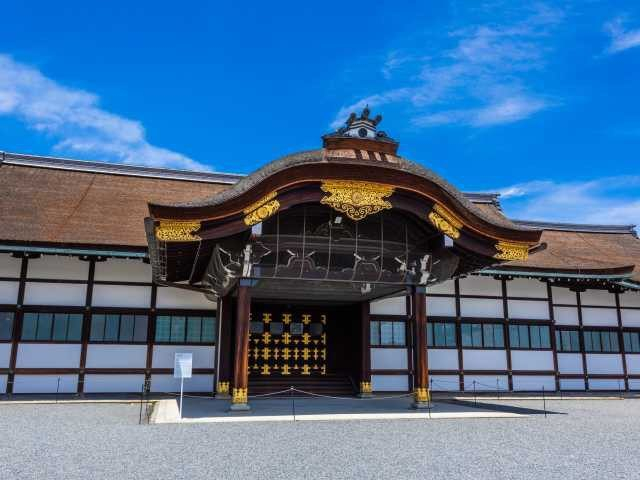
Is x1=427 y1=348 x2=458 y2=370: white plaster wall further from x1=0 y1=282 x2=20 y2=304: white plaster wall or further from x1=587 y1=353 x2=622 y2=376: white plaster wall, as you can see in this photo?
x1=0 y1=282 x2=20 y2=304: white plaster wall

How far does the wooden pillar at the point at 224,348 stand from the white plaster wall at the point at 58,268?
4.07 metres

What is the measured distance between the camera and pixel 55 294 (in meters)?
15.7

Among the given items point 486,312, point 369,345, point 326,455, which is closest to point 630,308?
point 486,312

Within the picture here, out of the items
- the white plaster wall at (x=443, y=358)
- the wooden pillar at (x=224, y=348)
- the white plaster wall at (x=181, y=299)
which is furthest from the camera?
the white plaster wall at (x=443, y=358)

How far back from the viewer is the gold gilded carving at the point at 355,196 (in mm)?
12500

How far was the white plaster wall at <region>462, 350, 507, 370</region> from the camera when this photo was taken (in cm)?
1856

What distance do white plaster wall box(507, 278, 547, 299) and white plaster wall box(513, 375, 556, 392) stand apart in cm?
281

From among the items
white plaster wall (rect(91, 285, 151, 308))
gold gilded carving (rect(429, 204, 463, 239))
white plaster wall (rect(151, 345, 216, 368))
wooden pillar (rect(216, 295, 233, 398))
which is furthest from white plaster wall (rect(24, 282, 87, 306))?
gold gilded carving (rect(429, 204, 463, 239))

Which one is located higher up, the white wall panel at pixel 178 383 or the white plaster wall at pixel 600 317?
the white plaster wall at pixel 600 317

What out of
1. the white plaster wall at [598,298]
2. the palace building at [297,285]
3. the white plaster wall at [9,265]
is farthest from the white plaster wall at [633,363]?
the white plaster wall at [9,265]

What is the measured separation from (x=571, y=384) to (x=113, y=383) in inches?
610

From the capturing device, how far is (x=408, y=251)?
1409cm

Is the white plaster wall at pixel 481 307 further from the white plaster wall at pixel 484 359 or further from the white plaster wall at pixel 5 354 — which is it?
the white plaster wall at pixel 5 354

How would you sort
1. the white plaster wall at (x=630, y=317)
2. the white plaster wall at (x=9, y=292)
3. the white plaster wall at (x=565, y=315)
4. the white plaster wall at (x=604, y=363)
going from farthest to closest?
the white plaster wall at (x=630, y=317) < the white plaster wall at (x=604, y=363) < the white plaster wall at (x=565, y=315) < the white plaster wall at (x=9, y=292)
